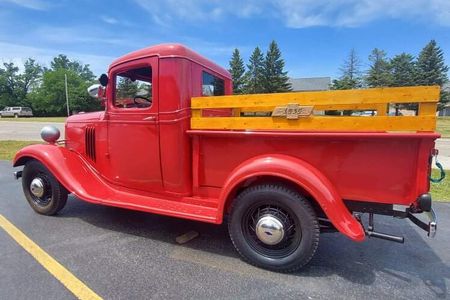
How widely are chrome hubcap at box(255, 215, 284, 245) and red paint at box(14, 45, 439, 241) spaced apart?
0.40m

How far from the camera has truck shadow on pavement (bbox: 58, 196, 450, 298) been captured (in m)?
2.94

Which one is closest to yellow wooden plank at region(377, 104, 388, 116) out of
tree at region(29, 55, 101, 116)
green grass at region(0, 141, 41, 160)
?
green grass at region(0, 141, 41, 160)

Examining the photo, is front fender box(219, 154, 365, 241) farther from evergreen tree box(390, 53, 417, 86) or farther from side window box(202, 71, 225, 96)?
evergreen tree box(390, 53, 417, 86)

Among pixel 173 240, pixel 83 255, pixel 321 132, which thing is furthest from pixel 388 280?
pixel 83 255

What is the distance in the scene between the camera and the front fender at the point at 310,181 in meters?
2.73

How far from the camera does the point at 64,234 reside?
3.85 metres

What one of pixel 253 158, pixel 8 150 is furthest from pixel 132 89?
pixel 8 150

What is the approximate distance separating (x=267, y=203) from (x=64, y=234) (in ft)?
8.35

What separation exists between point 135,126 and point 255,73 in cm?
5253

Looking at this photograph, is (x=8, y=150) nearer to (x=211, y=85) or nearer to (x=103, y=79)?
(x=103, y=79)

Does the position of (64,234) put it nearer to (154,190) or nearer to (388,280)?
(154,190)

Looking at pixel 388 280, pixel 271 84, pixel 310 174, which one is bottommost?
pixel 388 280

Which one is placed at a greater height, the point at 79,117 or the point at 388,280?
the point at 79,117

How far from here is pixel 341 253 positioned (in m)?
3.42
